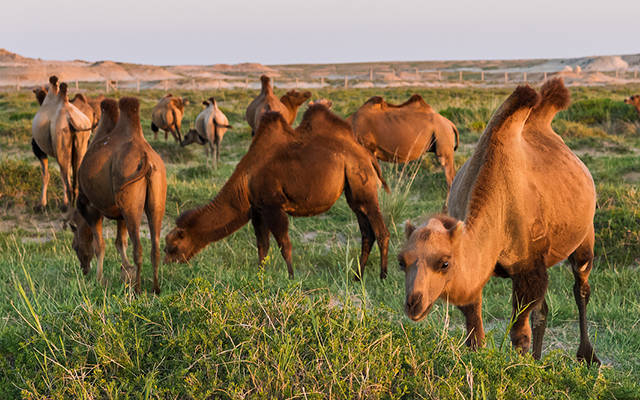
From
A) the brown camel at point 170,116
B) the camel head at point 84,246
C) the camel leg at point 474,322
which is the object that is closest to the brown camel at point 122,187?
the camel head at point 84,246

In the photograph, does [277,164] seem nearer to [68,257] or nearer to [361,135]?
[68,257]

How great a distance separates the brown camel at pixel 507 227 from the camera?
2.90 meters

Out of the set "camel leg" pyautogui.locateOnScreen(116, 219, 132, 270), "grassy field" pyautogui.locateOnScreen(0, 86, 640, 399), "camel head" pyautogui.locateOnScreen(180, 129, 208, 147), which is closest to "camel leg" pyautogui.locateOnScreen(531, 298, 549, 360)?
"grassy field" pyautogui.locateOnScreen(0, 86, 640, 399)

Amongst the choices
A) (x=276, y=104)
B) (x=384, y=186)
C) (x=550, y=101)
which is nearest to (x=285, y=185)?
(x=384, y=186)

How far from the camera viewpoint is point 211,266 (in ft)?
21.3

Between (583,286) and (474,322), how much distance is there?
1553 millimetres

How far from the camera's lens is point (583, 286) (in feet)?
15.3

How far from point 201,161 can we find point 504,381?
1390cm

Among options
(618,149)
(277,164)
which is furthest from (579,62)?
(277,164)

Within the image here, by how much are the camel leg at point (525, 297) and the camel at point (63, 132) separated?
7.16 m

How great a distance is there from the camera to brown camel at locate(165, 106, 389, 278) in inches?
249

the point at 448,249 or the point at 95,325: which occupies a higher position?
the point at 448,249

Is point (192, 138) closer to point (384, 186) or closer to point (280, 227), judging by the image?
point (384, 186)

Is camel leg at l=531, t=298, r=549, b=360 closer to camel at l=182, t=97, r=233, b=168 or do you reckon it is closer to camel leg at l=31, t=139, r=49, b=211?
camel leg at l=31, t=139, r=49, b=211
